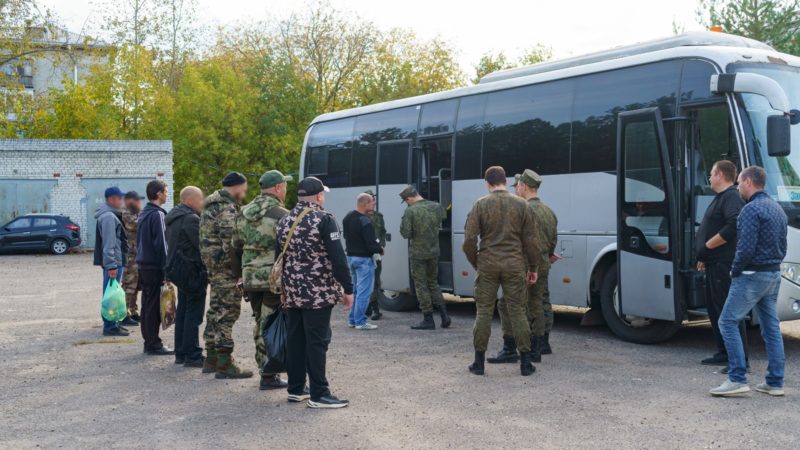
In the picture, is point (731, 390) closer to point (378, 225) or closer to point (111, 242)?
point (378, 225)

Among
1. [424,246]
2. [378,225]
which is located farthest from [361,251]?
[378,225]

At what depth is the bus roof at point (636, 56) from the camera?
30.9 ft

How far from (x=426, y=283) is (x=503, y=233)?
12.7 feet

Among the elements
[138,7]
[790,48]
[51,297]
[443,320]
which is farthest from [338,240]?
[138,7]

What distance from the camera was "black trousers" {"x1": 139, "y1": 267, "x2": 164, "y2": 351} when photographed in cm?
957

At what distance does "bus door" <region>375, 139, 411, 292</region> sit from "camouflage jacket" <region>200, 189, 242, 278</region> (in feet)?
19.5

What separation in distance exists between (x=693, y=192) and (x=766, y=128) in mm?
1033

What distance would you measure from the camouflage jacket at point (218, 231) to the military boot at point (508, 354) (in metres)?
2.92

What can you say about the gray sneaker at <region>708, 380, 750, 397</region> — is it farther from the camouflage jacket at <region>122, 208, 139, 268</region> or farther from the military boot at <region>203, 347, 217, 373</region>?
the camouflage jacket at <region>122, 208, 139, 268</region>

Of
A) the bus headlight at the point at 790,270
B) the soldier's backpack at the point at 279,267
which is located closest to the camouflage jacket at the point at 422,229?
the bus headlight at the point at 790,270

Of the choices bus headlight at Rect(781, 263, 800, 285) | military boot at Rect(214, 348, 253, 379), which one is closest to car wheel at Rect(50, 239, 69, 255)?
military boot at Rect(214, 348, 253, 379)

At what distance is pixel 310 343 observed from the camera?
6.87 metres

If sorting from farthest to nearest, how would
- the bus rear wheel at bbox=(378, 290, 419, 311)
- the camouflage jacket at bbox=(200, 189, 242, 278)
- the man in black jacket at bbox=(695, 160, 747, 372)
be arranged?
1. the bus rear wheel at bbox=(378, 290, 419, 311)
2. the camouflage jacket at bbox=(200, 189, 242, 278)
3. the man in black jacket at bbox=(695, 160, 747, 372)

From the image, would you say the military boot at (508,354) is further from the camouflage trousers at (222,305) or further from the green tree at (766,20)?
the green tree at (766,20)
